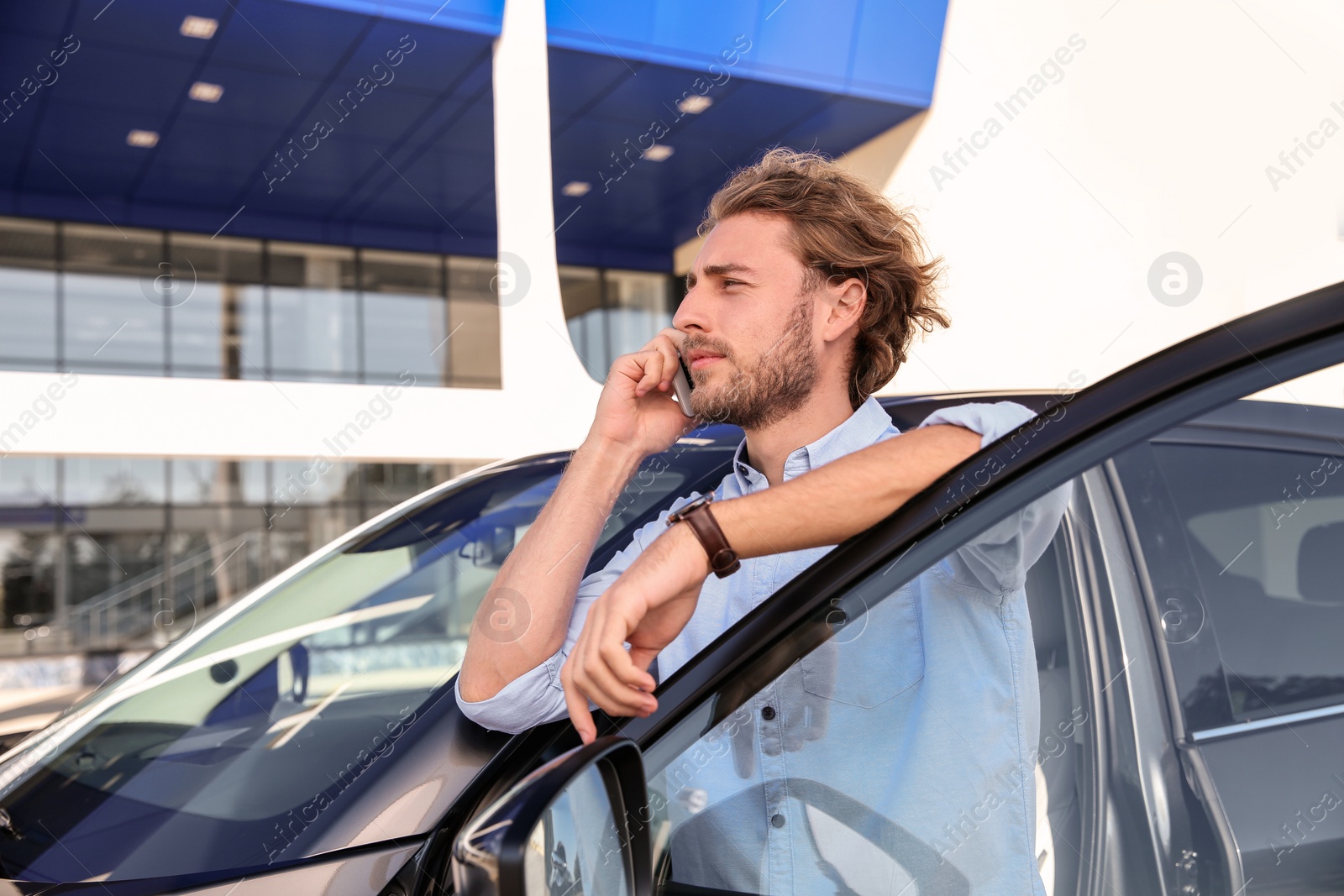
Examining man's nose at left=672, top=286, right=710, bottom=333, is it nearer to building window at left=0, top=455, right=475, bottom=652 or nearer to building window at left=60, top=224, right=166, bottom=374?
building window at left=0, top=455, right=475, bottom=652

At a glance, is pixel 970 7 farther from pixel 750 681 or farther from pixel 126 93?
pixel 750 681

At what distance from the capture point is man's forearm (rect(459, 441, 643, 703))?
133cm

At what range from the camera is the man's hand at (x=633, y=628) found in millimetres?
1006

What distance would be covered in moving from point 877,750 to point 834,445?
57cm

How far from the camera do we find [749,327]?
1651mm

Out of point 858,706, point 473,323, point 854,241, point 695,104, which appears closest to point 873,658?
point 858,706

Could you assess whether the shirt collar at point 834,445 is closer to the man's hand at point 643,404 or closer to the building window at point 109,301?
the man's hand at point 643,404

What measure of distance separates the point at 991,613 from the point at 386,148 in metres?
12.1

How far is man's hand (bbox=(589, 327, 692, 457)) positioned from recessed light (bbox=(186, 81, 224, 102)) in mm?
10504

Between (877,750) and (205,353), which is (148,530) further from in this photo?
(877,750)

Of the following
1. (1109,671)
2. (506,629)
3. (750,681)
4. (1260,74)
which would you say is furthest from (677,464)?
(1260,74)

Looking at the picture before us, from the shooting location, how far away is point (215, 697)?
192 cm

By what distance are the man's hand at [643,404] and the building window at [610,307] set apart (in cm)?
1504

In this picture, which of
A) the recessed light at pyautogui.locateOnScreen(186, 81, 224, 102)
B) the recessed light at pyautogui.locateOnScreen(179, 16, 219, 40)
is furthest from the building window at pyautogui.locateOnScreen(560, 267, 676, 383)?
the recessed light at pyautogui.locateOnScreen(179, 16, 219, 40)
